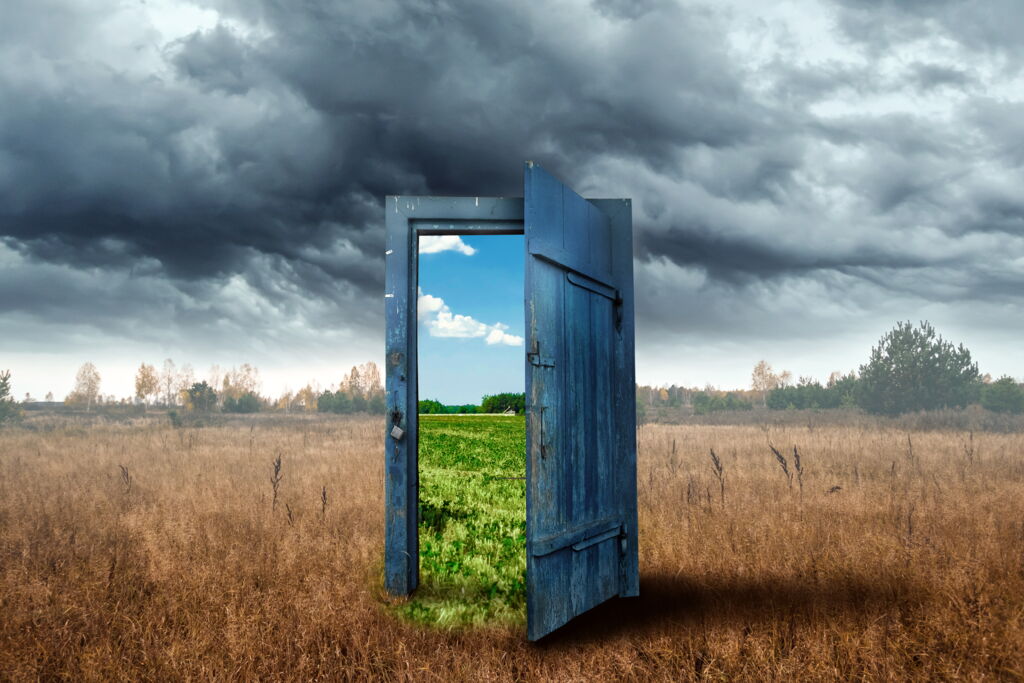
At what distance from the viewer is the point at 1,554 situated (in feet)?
20.2

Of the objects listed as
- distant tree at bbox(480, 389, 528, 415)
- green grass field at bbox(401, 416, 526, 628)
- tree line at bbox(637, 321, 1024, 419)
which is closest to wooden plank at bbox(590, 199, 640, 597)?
green grass field at bbox(401, 416, 526, 628)

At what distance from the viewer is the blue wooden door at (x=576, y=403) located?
13.7ft

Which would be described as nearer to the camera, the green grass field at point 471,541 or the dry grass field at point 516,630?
the dry grass field at point 516,630

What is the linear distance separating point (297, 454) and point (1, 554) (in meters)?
7.94

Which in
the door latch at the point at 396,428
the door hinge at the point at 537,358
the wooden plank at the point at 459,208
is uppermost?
the wooden plank at the point at 459,208

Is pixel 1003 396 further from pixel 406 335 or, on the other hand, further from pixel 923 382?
pixel 406 335

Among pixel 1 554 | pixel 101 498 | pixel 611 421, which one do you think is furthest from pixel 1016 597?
pixel 101 498

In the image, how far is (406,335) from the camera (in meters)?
5.49

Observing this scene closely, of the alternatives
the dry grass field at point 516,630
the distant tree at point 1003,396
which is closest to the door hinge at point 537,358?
the dry grass field at point 516,630

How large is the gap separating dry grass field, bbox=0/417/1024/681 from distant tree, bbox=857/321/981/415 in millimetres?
28742

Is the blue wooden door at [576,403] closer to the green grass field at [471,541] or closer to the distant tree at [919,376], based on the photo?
the green grass field at [471,541]

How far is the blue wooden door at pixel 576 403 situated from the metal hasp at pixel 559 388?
0.03 feet

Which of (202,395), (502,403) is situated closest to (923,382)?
(502,403)

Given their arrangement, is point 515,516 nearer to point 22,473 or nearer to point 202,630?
point 202,630
